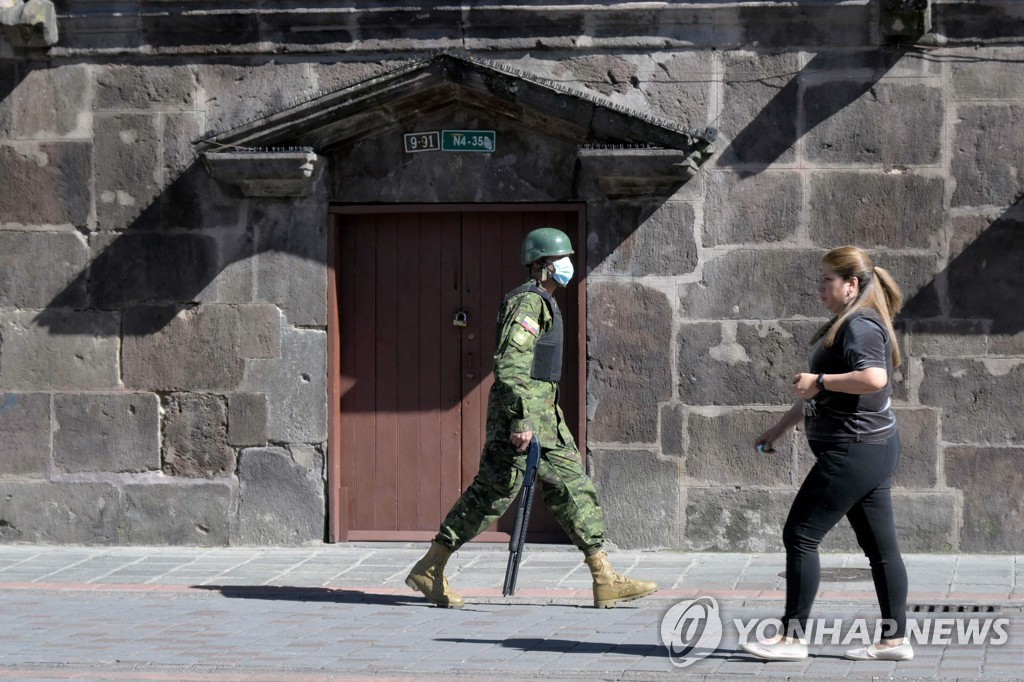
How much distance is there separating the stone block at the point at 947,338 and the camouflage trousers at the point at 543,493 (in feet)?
8.79

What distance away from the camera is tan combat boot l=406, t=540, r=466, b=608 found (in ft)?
23.8

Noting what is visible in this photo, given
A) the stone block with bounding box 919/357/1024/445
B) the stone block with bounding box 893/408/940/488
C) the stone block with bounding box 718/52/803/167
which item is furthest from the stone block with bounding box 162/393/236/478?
the stone block with bounding box 919/357/1024/445

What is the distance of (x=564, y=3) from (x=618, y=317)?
193 centimetres

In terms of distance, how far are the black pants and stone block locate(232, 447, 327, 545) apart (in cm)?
415

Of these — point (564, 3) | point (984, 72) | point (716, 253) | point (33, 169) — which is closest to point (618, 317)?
point (716, 253)

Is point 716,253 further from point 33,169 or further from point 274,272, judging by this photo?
point 33,169

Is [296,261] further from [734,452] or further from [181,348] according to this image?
[734,452]

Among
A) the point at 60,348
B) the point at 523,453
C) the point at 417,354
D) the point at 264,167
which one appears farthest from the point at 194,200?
the point at 523,453

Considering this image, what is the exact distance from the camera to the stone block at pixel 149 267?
923 centimetres

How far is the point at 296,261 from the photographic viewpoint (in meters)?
9.18

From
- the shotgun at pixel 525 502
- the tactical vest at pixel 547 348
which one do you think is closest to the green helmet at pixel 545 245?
the tactical vest at pixel 547 348

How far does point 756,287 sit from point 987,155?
1.55 m

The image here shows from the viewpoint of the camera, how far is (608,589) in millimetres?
7094

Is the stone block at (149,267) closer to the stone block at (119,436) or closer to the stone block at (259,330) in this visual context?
the stone block at (259,330)
